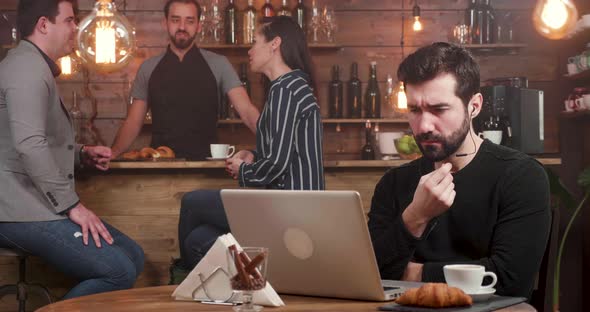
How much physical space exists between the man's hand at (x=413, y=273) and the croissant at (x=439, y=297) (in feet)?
1.39

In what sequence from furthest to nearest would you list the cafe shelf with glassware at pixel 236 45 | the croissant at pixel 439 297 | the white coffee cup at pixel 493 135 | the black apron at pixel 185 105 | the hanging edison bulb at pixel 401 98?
1. the cafe shelf with glassware at pixel 236 45
2. the hanging edison bulb at pixel 401 98
3. the black apron at pixel 185 105
4. the white coffee cup at pixel 493 135
5. the croissant at pixel 439 297

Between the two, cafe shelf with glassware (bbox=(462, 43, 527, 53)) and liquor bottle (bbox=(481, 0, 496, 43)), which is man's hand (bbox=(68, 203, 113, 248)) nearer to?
cafe shelf with glassware (bbox=(462, 43, 527, 53))

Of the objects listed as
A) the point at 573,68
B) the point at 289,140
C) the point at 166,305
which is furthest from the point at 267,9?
the point at 166,305

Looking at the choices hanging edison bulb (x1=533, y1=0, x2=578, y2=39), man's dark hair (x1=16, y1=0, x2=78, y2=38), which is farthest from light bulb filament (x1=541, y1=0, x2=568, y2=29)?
man's dark hair (x1=16, y1=0, x2=78, y2=38)

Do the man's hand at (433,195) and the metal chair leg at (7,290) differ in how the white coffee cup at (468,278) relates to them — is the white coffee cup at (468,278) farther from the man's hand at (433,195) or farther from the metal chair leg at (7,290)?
the metal chair leg at (7,290)

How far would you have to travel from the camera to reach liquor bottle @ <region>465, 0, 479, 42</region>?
615 centimetres

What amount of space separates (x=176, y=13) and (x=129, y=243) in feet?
6.97

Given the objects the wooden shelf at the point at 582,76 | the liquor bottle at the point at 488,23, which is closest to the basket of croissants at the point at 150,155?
the wooden shelf at the point at 582,76

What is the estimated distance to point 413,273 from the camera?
2.04 m

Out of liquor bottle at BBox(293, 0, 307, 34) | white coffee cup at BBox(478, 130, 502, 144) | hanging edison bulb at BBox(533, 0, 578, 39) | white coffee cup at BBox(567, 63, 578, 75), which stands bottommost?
white coffee cup at BBox(478, 130, 502, 144)

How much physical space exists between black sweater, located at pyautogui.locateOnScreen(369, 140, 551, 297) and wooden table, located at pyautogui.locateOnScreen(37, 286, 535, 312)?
298 millimetres

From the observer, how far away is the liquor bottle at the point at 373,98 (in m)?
6.26

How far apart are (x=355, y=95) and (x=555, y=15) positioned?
1803mm

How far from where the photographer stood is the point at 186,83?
5.52 m
